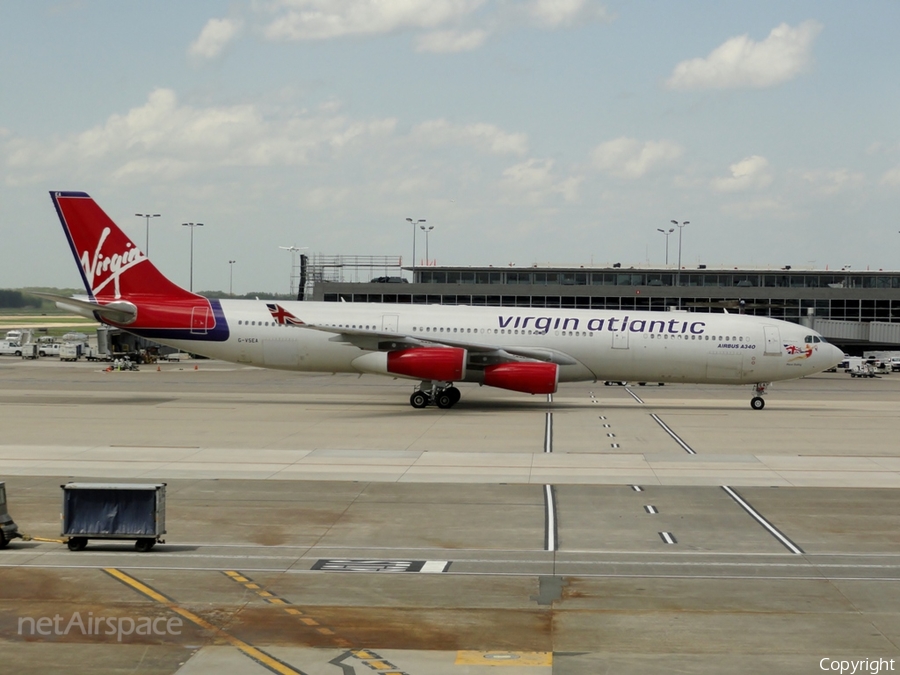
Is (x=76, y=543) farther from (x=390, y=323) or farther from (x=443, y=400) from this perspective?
(x=390, y=323)

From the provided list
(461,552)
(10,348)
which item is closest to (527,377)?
(461,552)

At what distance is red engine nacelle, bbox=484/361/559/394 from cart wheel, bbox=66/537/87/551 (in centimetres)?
2464

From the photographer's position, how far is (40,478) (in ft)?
72.7

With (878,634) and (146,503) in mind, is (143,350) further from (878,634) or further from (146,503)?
(878,634)

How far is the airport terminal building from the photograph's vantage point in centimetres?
8575

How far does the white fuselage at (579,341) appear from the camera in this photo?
40.7 meters

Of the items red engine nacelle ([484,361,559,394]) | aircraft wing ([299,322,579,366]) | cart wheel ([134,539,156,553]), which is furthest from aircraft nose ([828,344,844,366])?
cart wheel ([134,539,156,553])

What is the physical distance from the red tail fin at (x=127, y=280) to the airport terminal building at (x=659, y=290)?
4217cm

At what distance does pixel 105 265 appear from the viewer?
42.2m

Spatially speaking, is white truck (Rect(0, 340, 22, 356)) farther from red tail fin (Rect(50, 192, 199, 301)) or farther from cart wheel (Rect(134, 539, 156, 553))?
cart wheel (Rect(134, 539, 156, 553))

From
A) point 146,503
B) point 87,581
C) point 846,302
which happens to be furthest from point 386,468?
point 846,302

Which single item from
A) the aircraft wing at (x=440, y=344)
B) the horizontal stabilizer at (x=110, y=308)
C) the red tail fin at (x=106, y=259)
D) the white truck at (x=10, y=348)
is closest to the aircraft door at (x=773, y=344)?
the aircraft wing at (x=440, y=344)

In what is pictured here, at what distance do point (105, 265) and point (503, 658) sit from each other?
3595 centimetres

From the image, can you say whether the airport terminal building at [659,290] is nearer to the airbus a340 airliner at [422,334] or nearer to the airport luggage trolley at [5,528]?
the airbus a340 airliner at [422,334]
